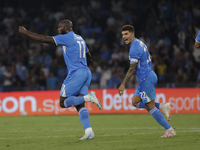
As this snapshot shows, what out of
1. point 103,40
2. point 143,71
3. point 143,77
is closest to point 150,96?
point 143,77

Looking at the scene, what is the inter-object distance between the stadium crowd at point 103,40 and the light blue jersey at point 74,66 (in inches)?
349

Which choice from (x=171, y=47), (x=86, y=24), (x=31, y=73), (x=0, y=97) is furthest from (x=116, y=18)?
(x=0, y=97)

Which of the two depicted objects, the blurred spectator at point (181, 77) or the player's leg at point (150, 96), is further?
the blurred spectator at point (181, 77)

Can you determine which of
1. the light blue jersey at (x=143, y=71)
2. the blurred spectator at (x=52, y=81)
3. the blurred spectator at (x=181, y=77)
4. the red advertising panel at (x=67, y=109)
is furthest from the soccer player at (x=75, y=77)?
the blurred spectator at (x=52, y=81)

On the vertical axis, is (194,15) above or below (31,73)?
above

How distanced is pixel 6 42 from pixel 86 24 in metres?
4.68

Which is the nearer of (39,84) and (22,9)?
(39,84)

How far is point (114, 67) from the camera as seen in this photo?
60.0 feet

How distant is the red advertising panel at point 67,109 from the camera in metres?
15.7

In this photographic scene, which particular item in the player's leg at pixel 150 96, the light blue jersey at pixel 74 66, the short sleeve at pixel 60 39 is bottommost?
the player's leg at pixel 150 96

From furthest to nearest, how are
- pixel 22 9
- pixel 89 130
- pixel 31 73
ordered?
pixel 22 9
pixel 31 73
pixel 89 130

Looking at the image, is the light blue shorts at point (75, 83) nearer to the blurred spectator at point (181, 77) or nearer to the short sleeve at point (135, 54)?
the short sleeve at point (135, 54)

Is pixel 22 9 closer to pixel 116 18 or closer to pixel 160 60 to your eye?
pixel 116 18

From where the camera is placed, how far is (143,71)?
7891mm
